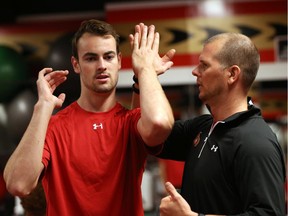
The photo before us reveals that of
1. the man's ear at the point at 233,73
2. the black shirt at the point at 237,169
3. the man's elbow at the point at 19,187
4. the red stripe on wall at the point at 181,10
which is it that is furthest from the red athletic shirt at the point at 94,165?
the red stripe on wall at the point at 181,10

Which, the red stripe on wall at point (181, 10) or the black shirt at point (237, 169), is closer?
the black shirt at point (237, 169)

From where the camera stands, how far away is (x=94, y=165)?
2045 mm

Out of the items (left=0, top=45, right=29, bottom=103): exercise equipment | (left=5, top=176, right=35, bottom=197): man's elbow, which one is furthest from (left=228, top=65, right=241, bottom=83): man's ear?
(left=0, top=45, right=29, bottom=103): exercise equipment

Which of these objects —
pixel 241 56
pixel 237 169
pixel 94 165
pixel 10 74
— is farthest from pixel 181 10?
pixel 237 169

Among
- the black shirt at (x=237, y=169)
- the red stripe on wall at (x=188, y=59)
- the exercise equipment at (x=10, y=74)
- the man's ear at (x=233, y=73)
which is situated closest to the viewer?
the black shirt at (x=237, y=169)

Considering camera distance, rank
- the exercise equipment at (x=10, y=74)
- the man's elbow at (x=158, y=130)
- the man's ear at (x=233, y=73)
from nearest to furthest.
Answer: the man's elbow at (x=158, y=130), the man's ear at (x=233, y=73), the exercise equipment at (x=10, y=74)

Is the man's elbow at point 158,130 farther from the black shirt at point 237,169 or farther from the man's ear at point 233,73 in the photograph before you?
the man's ear at point 233,73

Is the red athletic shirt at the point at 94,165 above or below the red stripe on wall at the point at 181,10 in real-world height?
below

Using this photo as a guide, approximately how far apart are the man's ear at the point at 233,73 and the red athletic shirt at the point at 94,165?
43cm

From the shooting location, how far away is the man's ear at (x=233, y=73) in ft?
6.53

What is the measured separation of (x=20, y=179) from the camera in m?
1.92

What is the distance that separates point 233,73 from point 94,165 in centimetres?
69

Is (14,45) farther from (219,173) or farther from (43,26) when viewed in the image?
(219,173)

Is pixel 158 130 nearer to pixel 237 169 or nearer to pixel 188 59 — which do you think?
pixel 237 169
